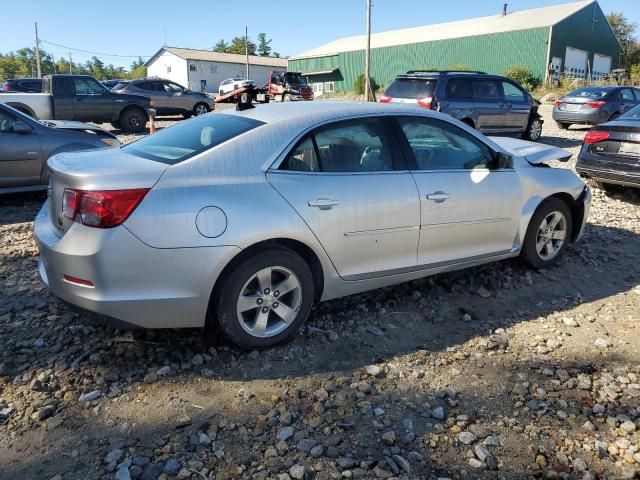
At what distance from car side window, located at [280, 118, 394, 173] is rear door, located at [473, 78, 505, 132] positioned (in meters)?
8.82

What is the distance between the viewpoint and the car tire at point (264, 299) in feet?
10.5

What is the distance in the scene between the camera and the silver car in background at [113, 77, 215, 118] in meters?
18.8

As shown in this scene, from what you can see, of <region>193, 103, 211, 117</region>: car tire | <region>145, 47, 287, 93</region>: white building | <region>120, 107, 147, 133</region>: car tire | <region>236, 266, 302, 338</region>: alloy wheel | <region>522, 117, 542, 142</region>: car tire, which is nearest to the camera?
<region>236, 266, 302, 338</region>: alloy wheel

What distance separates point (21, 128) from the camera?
6.99 m

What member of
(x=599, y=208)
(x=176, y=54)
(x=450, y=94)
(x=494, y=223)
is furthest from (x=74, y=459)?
(x=176, y=54)

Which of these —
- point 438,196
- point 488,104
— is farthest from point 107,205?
point 488,104

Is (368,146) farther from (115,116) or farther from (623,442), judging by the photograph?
(115,116)

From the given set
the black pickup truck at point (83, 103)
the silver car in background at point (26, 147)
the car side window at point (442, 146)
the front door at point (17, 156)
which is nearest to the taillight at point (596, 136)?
the car side window at point (442, 146)

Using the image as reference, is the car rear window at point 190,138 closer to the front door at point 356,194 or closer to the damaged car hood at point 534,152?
the front door at point 356,194

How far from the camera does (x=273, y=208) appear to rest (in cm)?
325

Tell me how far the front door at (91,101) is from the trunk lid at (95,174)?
12998 millimetres

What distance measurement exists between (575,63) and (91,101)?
35.4 m

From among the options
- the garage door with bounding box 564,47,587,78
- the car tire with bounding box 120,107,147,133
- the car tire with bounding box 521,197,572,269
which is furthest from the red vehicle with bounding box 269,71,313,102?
the car tire with bounding box 521,197,572,269

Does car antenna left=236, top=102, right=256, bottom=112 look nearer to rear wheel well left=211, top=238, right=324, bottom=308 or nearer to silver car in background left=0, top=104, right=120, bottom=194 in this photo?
rear wheel well left=211, top=238, right=324, bottom=308
